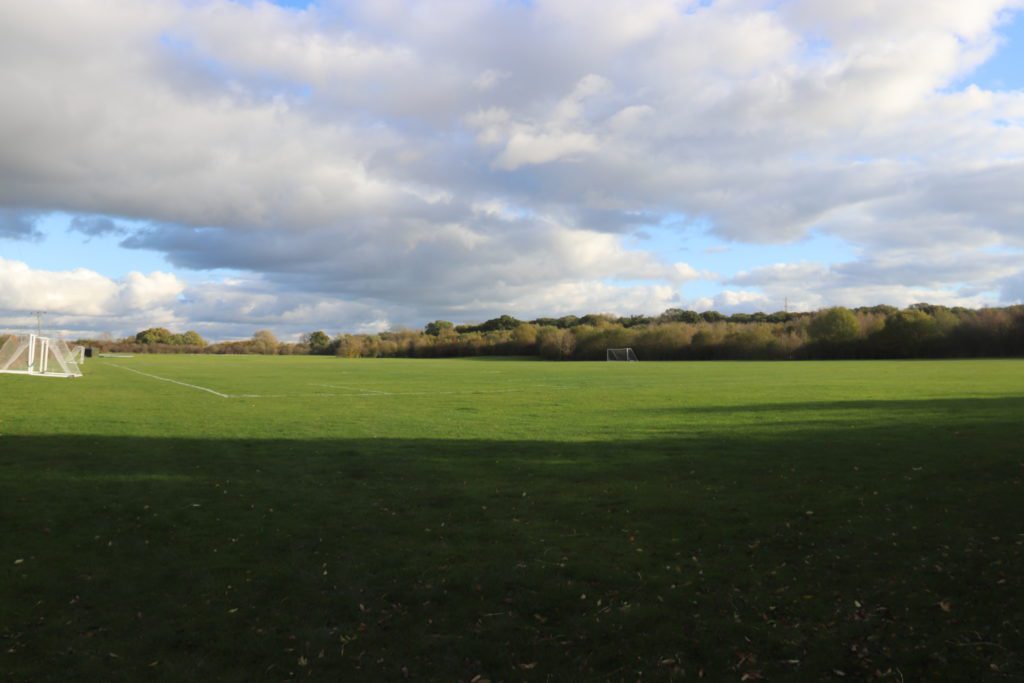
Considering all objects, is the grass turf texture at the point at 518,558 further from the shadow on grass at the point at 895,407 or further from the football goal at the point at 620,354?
the football goal at the point at 620,354

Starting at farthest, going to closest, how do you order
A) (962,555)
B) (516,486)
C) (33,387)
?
(33,387)
(516,486)
(962,555)

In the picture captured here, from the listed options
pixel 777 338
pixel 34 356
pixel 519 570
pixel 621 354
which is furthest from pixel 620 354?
pixel 519 570

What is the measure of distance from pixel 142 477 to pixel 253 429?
7.58 metres

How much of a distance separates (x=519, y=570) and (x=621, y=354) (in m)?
115

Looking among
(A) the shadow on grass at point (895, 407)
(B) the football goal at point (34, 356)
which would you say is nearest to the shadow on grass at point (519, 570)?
(A) the shadow on grass at point (895, 407)

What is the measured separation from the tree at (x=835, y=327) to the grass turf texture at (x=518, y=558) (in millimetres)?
95777

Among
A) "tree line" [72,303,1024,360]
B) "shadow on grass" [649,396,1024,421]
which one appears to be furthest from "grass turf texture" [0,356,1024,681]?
"tree line" [72,303,1024,360]

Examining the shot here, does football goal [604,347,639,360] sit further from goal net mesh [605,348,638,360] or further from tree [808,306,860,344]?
tree [808,306,860,344]

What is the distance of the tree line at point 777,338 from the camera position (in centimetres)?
9894

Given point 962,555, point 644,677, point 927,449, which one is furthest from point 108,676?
point 927,449

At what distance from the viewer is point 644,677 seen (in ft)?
18.1

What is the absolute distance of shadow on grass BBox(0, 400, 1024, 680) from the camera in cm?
583

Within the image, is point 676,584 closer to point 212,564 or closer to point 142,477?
point 212,564

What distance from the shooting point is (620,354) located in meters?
122
